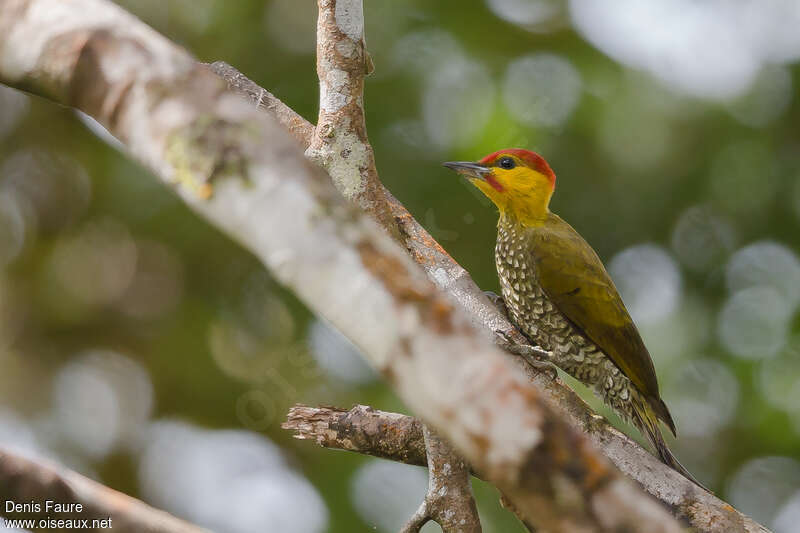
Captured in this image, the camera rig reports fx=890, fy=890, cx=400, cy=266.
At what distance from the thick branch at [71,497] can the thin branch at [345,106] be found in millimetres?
1117

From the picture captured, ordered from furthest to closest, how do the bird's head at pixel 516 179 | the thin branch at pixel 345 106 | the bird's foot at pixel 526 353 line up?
the bird's head at pixel 516 179 → the bird's foot at pixel 526 353 → the thin branch at pixel 345 106

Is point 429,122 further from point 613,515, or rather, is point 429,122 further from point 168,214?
point 613,515

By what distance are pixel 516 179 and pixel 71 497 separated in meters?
2.45

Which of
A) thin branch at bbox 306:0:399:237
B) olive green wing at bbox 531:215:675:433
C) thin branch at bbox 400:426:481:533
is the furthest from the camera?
olive green wing at bbox 531:215:675:433

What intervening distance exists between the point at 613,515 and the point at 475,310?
1.77m

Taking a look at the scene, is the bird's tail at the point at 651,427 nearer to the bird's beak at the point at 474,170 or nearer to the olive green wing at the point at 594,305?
the olive green wing at the point at 594,305

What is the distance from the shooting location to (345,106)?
2.51 meters

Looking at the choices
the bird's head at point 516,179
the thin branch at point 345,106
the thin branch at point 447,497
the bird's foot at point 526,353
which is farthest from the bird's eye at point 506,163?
the thin branch at point 447,497

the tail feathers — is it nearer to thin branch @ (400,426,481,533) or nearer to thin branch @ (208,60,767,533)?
thin branch @ (208,60,767,533)

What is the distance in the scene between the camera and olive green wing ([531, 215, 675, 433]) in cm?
352

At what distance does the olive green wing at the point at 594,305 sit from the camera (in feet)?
11.6

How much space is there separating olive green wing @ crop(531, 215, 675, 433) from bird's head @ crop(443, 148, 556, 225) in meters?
0.20

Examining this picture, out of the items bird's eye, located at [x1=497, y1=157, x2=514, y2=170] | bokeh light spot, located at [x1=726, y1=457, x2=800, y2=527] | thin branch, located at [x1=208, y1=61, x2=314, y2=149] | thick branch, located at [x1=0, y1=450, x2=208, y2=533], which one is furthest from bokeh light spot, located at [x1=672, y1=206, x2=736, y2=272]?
thick branch, located at [x1=0, y1=450, x2=208, y2=533]

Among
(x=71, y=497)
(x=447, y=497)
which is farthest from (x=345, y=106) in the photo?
(x=71, y=497)
